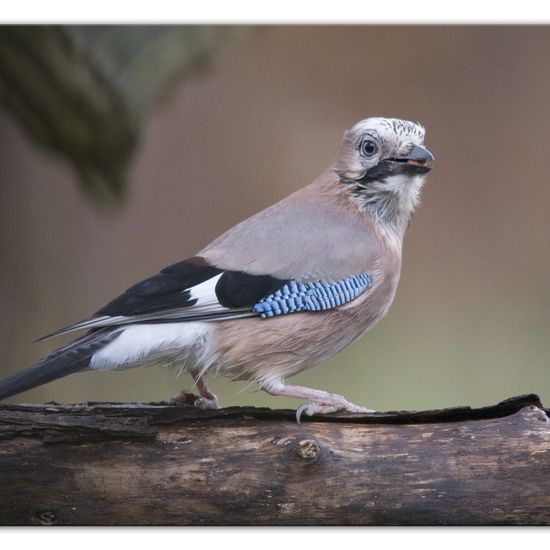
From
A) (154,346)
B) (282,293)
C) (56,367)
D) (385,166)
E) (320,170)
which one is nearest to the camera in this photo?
(56,367)

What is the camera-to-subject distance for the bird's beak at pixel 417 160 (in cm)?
343

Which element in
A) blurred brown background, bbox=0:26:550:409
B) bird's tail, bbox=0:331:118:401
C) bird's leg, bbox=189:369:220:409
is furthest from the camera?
blurred brown background, bbox=0:26:550:409

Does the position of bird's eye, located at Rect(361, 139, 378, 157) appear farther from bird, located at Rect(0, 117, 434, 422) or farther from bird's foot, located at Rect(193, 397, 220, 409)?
bird's foot, located at Rect(193, 397, 220, 409)

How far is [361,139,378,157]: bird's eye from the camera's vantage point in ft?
11.6

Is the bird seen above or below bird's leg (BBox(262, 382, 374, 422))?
above

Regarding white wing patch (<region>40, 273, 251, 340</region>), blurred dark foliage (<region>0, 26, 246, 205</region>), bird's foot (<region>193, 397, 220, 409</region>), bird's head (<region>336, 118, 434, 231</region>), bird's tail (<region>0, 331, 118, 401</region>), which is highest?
blurred dark foliage (<region>0, 26, 246, 205</region>)

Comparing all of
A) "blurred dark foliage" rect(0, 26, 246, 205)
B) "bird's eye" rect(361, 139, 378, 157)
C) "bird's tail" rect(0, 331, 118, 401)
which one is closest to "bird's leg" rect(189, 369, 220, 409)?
"bird's tail" rect(0, 331, 118, 401)

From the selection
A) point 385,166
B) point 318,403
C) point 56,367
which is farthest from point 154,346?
Result: point 385,166

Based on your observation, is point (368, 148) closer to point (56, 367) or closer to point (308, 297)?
point (308, 297)

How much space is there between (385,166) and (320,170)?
793mm

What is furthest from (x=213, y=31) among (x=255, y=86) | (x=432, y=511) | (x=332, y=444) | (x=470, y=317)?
(x=432, y=511)

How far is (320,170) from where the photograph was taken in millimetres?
4309

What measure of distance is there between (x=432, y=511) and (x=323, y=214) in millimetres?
1191

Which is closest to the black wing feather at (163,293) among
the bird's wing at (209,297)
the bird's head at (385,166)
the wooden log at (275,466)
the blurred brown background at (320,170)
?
the bird's wing at (209,297)
